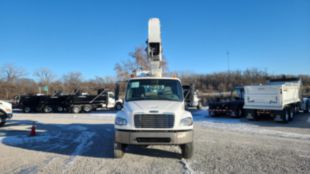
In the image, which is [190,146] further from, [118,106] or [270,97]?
[118,106]

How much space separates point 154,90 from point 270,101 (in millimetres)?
10002

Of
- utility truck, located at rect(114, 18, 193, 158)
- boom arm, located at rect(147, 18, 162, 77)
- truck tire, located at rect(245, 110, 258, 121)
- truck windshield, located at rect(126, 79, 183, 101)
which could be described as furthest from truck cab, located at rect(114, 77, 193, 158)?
truck tire, located at rect(245, 110, 258, 121)

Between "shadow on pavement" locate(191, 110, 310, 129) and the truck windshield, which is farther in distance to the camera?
"shadow on pavement" locate(191, 110, 310, 129)

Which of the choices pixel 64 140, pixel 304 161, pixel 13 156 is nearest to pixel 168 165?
pixel 304 161

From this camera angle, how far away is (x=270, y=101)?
47.1 ft

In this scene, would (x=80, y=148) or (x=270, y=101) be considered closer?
(x=80, y=148)

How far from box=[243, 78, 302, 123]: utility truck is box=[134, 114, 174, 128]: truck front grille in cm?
1049

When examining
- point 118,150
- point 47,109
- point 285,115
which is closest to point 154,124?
point 118,150

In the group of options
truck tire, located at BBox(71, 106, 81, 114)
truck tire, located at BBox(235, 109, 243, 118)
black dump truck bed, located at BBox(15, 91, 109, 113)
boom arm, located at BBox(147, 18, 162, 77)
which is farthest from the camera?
black dump truck bed, located at BBox(15, 91, 109, 113)

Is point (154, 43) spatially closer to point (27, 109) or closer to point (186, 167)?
point (186, 167)

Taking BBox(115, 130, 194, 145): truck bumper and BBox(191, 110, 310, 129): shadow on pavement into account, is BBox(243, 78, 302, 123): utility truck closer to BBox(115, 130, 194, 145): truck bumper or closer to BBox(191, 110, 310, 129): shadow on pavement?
BBox(191, 110, 310, 129): shadow on pavement

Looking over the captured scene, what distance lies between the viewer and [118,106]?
90.4 feet

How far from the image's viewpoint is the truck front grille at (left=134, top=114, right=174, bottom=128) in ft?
19.9

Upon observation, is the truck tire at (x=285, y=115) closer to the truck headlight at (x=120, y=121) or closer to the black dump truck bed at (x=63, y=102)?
the truck headlight at (x=120, y=121)
